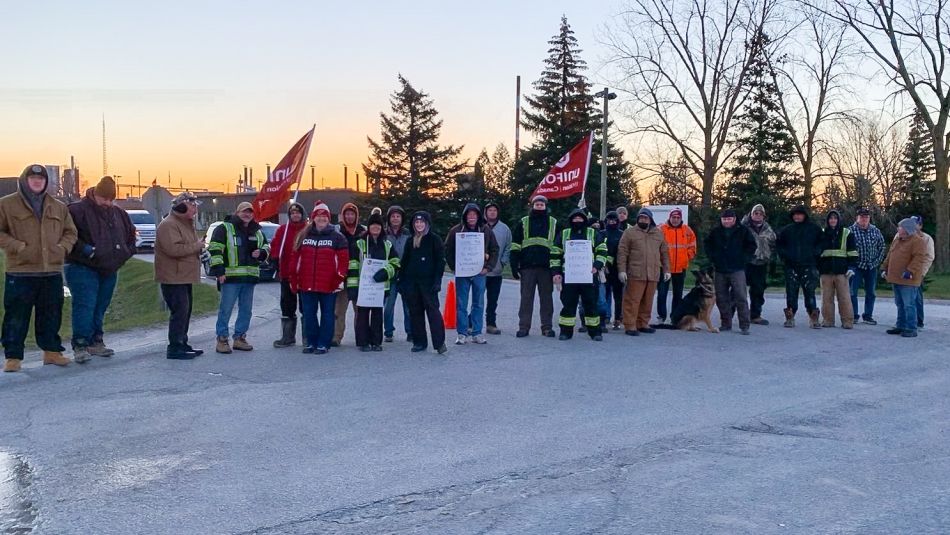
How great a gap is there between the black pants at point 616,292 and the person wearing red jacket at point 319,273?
4.36 metres

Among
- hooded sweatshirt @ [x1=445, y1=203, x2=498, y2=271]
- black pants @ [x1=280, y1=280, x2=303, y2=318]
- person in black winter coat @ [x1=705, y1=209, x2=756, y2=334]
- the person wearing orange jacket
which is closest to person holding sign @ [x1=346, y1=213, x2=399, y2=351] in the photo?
black pants @ [x1=280, y1=280, x2=303, y2=318]

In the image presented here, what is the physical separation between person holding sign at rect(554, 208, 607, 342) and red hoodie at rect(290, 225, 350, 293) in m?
3.07

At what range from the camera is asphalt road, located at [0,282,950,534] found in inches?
194

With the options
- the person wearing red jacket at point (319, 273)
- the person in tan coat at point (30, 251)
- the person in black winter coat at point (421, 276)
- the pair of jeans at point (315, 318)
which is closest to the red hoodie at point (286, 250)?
the person wearing red jacket at point (319, 273)

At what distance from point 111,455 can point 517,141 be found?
141 feet

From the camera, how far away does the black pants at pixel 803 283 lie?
13.6 metres

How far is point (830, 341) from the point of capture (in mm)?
12023

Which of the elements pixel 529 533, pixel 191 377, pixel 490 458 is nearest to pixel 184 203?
pixel 191 377

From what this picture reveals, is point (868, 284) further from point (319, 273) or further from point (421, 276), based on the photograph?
point (319, 273)

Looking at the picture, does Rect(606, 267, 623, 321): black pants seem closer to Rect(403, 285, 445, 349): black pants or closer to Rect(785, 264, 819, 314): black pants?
Rect(785, 264, 819, 314): black pants

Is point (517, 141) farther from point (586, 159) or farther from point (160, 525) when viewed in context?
point (160, 525)

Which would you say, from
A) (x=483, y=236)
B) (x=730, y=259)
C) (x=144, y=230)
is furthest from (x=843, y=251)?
(x=144, y=230)

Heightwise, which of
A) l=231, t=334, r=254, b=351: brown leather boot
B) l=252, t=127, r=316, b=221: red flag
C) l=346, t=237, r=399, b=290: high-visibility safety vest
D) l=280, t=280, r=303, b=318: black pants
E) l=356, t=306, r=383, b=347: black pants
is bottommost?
l=231, t=334, r=254, b=351: brown leather boot

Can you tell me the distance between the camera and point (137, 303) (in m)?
24.1
